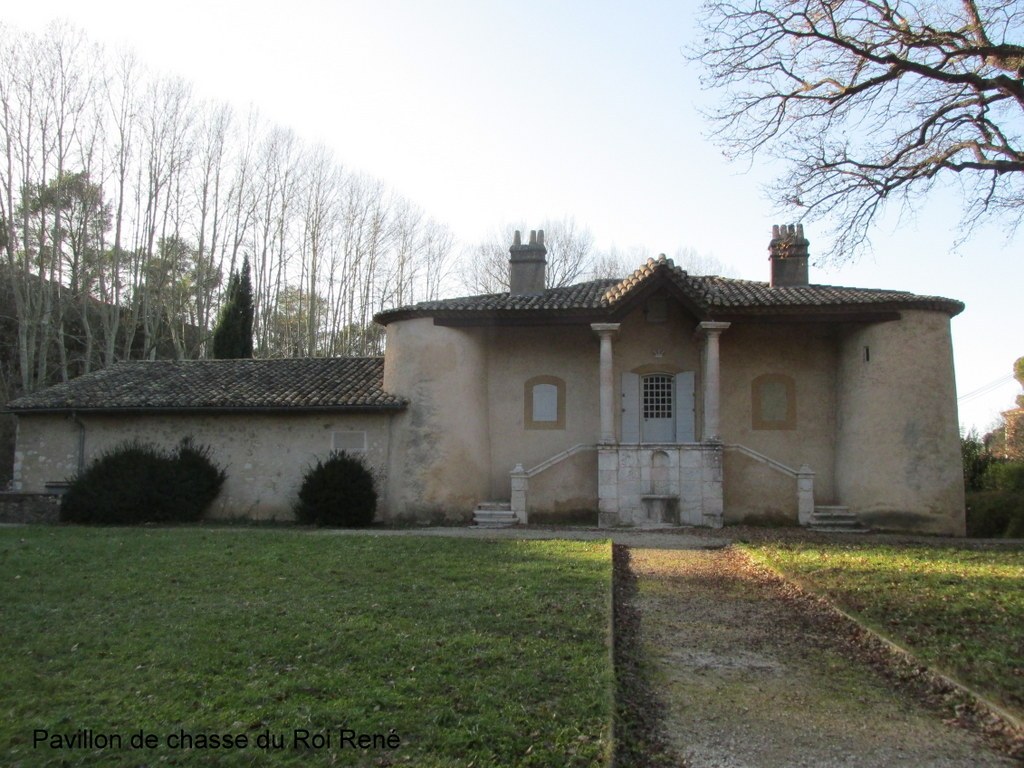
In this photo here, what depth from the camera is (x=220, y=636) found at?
6.05 m

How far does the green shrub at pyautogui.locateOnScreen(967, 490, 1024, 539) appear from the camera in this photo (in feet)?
55.9

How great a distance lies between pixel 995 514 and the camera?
1783 centimetres

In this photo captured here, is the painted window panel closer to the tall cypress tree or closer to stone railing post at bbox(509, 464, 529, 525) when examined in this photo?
stone railing post at bbox(509, 464, 529, 525)

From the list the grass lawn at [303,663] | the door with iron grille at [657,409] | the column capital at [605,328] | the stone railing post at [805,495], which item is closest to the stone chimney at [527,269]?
the column capital at [605,328]

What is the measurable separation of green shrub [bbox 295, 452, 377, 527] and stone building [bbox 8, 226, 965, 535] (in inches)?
26.0

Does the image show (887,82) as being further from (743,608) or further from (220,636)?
(220,636)

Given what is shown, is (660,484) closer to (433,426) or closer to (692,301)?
(692,301)

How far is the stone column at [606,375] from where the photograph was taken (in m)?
16.8

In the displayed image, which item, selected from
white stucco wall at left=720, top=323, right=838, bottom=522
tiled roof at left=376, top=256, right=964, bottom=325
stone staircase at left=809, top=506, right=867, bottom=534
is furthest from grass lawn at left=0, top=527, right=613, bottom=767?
white stucco wall at left=720, top=323, right=838, bottom=522

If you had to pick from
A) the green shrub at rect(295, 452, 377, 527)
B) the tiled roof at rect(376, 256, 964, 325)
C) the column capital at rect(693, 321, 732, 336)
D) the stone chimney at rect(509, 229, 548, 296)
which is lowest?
the green shrub at rect(295, 452, 377, 527)

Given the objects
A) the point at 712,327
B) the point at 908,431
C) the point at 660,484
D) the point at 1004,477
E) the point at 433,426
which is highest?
the point at 712,327

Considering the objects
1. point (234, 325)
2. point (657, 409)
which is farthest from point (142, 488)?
point (234, 325)

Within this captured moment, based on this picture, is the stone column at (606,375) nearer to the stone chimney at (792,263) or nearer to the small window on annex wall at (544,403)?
the small window on annex wall at (544,403)

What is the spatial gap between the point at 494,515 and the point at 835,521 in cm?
718
